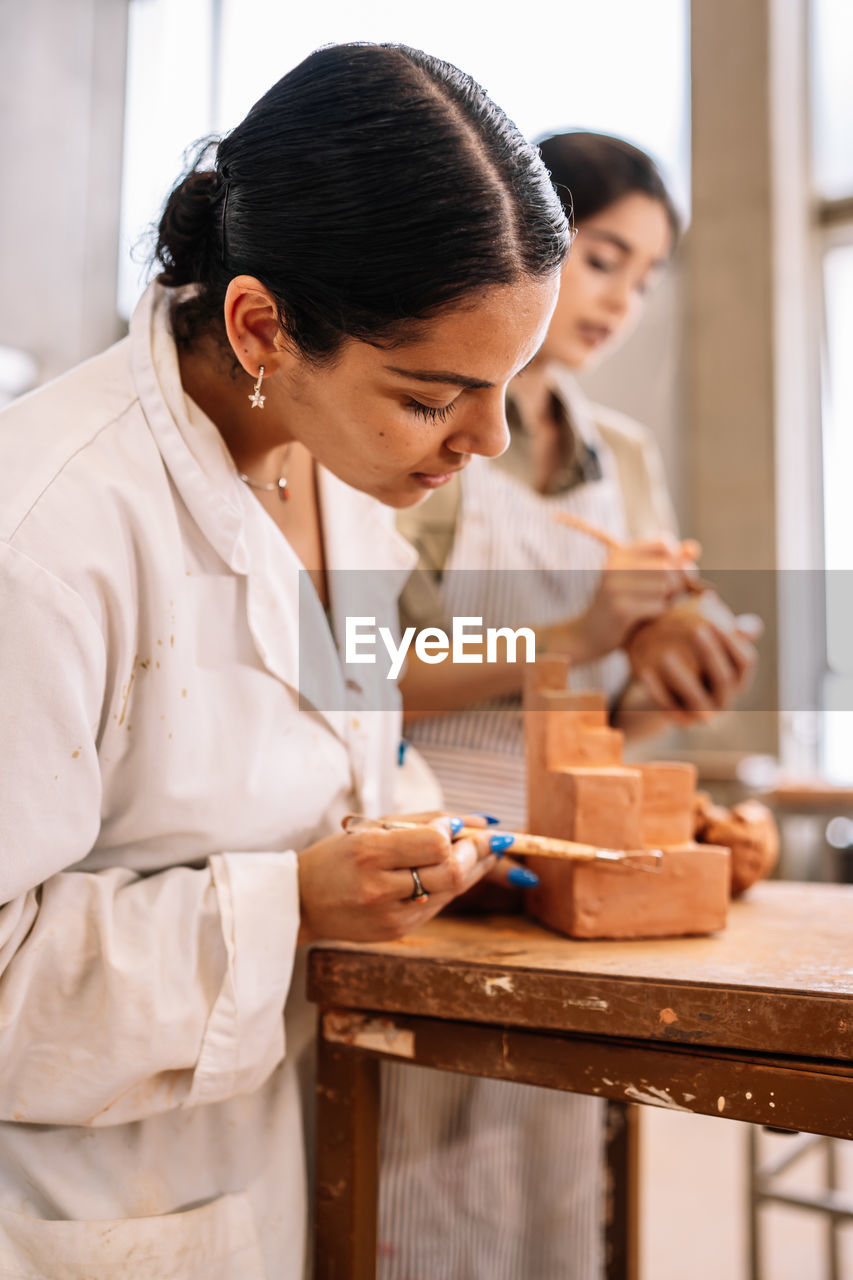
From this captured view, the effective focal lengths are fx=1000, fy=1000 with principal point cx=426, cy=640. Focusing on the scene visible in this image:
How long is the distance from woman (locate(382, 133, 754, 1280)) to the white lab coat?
1.15 feet

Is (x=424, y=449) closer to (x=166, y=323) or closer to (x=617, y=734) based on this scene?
(x=166, y=323)

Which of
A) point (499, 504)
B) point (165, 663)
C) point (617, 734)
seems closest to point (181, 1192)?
point (165, 663)

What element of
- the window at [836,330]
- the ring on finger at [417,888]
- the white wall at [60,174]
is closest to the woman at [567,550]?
the ring on finger at [417,888]

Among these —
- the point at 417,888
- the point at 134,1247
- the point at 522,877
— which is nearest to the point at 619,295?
the point at 522,877

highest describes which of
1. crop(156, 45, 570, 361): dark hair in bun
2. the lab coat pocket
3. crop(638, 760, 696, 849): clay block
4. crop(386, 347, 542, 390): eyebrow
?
crop(156, 45, 570, 361): dark hair in bun

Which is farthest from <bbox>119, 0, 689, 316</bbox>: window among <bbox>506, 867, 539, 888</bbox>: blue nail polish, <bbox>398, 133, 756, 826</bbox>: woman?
<bbox>506, 867, 539, 888</bbox>: blue nail polish

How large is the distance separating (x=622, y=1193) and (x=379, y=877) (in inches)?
36.5

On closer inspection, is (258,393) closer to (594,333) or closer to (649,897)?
(649,897)

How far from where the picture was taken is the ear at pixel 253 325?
80cm

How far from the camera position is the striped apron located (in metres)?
1.20

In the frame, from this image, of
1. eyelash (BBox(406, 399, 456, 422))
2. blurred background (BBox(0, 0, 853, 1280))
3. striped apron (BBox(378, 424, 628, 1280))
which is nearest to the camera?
eyelash (BBox(406, 399, 456, 422))

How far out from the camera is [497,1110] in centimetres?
129

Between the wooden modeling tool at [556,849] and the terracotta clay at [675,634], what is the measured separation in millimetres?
478

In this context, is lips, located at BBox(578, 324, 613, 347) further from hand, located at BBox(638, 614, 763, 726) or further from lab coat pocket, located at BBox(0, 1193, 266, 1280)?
lab coat pocket, located at BBox(0, 1193, 266, 1280)
